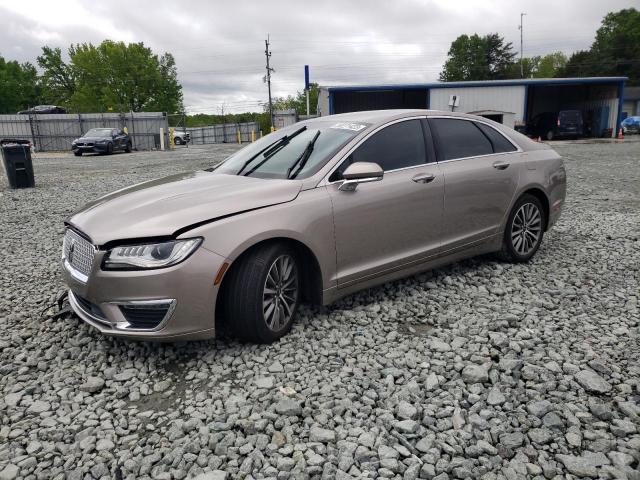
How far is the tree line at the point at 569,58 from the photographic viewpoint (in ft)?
236

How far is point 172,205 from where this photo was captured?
3.24 m

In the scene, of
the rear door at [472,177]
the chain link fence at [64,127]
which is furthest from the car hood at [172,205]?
the chain link fence at [64,127]

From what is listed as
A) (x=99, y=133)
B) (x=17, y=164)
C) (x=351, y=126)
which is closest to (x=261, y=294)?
(x=351, y=126)

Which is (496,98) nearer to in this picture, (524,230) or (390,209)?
(524,230)

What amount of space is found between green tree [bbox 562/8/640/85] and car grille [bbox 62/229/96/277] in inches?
3232

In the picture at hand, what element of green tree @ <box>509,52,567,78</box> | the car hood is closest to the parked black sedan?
the car hood

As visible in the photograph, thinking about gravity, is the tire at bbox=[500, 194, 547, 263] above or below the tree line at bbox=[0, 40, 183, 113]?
below

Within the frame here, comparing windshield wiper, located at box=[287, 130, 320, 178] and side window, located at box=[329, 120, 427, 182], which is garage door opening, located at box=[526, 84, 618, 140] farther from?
windshield wiper, located at box=[287, 130, 320, 178]

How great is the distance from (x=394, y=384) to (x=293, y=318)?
94cm

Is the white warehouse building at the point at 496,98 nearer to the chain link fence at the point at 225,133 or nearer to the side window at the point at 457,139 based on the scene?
the chain link fence at the point at 225,133

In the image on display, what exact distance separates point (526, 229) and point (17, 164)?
12200 millimetres

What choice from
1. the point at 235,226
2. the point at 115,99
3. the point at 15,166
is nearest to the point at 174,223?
the point at 235,226

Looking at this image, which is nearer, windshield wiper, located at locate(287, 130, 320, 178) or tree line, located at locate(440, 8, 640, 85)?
windshield wiper, located at locate(287, 130, 320, 178)

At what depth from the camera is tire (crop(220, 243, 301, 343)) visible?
125 inches
